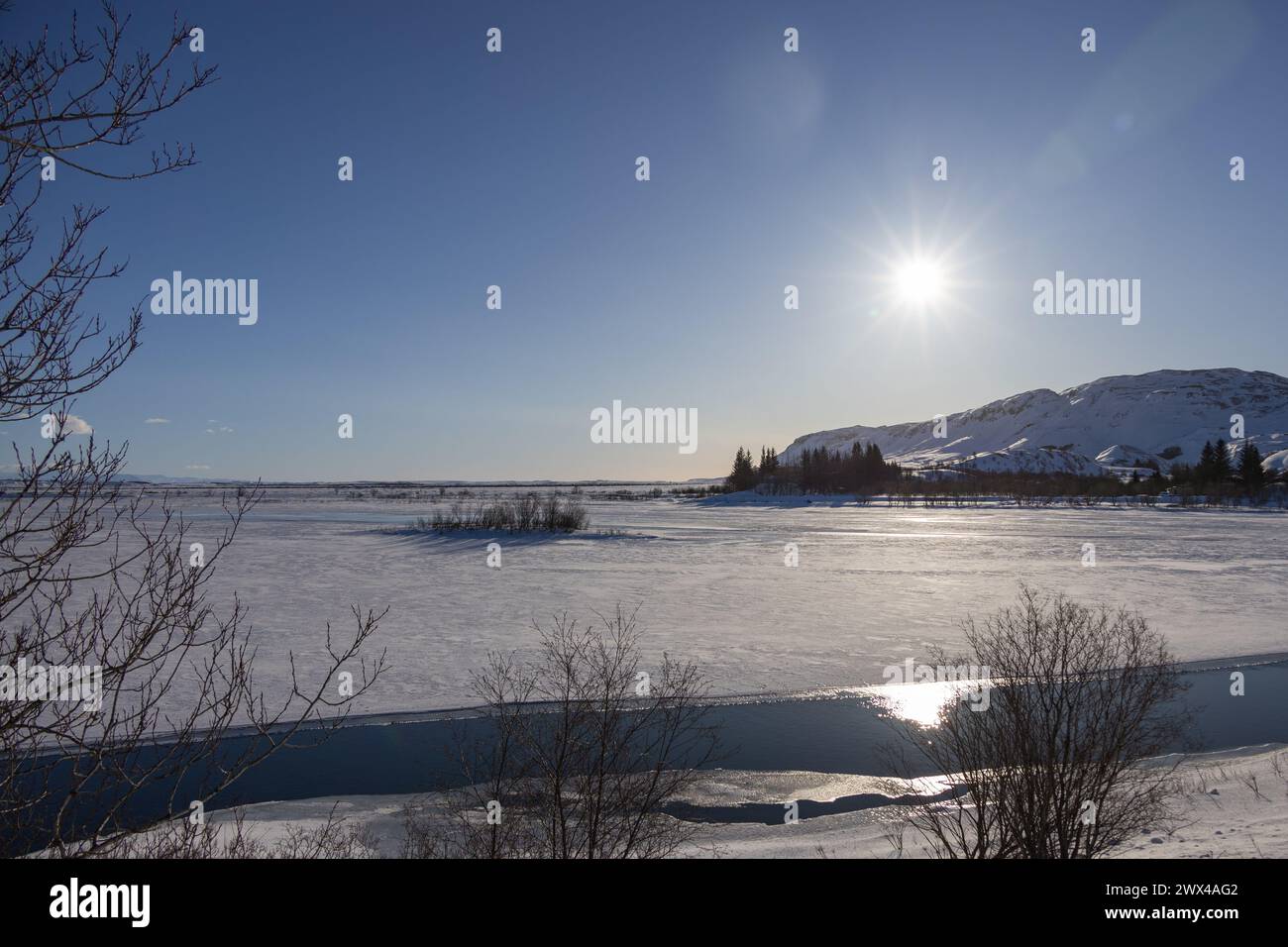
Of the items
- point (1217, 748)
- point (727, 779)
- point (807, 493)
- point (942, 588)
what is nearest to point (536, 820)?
point (727, 779)

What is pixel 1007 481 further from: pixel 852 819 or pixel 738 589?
pixel 852 819

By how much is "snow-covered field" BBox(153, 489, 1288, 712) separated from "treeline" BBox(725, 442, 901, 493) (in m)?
67.8

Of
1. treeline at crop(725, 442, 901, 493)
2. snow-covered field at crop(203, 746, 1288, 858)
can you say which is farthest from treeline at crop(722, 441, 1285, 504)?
snow-covered field at crop(203, 746, 1288, 858)

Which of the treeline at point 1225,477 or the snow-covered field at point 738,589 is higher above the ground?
the treeline at point 1225,477

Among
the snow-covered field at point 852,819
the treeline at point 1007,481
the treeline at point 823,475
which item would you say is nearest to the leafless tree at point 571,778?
→ the snow-covered field at point 852,819

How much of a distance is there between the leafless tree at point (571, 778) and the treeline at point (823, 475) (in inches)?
3986

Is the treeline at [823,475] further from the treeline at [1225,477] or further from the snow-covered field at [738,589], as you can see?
the snow-covered field at [738,589]

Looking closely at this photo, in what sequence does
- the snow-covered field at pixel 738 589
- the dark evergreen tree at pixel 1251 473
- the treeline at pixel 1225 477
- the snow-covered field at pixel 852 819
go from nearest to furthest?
1. the snow-covered field at pixel 852 819
2. the snow-covered field at pixel 738 589
3. the dark evergreen tree at pixel 1251 473
4. the treeline at pixel 1225 477

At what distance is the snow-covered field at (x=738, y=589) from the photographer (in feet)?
50.9

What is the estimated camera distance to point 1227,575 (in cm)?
2662

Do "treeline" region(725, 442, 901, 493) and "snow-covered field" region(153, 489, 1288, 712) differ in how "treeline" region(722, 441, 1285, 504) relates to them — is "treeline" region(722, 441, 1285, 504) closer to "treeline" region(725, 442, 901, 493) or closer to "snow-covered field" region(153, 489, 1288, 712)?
"treeline" region(725, 442, 901, 493)

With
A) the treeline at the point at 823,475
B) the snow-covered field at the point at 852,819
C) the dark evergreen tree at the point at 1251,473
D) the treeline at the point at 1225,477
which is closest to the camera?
the snow-covered field at the point at 852,819

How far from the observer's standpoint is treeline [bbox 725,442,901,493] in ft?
374

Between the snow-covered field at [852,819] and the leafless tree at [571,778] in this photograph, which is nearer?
the snow-covered field at [852,819]
